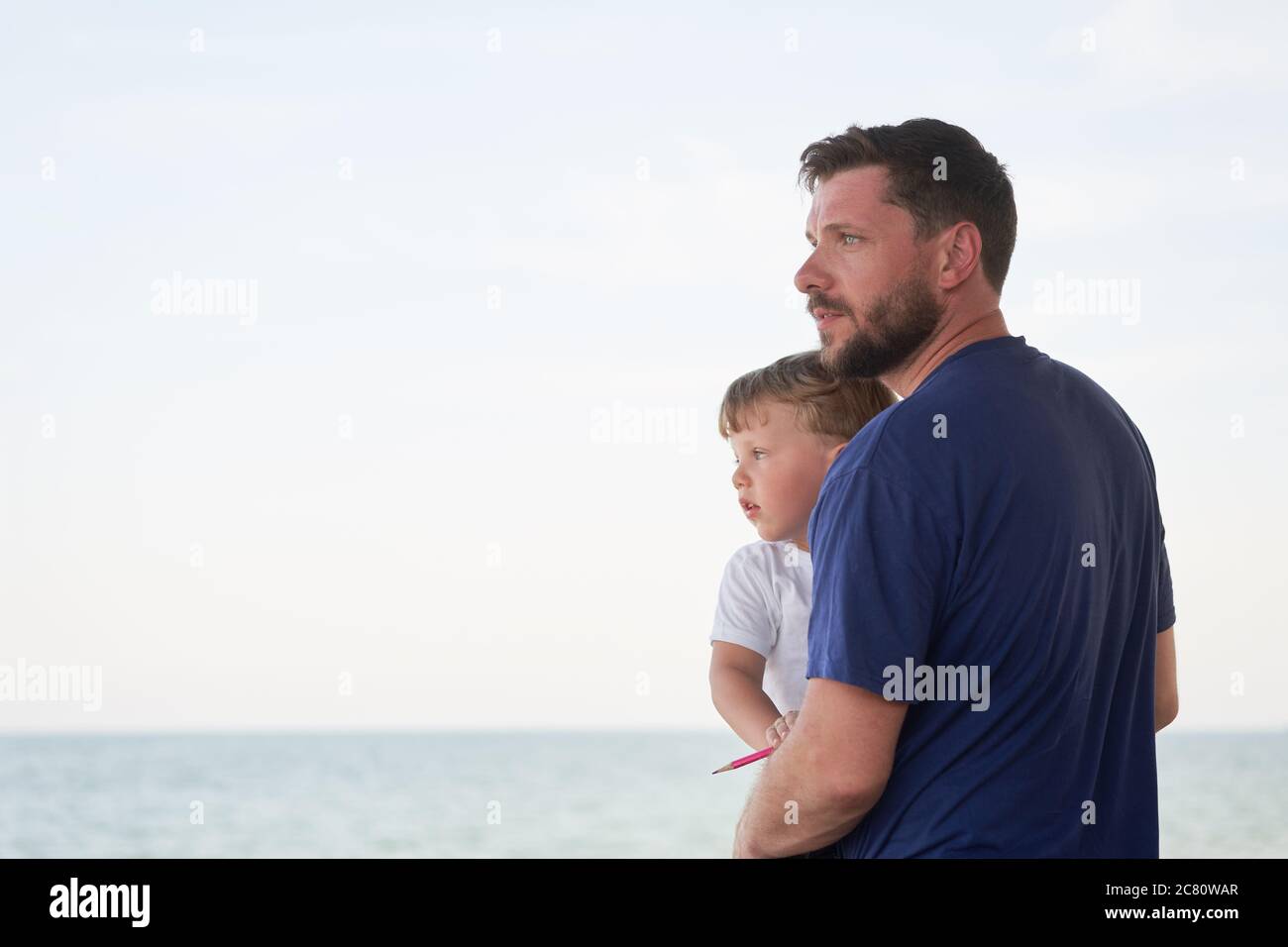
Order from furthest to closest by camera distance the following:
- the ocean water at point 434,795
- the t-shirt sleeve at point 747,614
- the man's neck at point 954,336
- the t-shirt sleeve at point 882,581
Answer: the ocean water at point 434,795 < the t-shirt sleeve at point 747,614 < the man's neck at point 954,336 < the t-shirt sleeve at point 882,581

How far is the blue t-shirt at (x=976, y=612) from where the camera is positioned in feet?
5.36

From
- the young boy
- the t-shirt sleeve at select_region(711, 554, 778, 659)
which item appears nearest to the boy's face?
the young boy

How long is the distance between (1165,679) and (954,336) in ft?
2.15

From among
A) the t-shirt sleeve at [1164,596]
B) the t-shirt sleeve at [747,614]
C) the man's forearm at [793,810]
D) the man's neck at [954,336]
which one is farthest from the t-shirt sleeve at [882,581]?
the t-shirt sleeve at [747,614]

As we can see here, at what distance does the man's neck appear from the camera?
6.26ft

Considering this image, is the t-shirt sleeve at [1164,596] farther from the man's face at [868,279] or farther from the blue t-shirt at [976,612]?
the man's face at [868,279]

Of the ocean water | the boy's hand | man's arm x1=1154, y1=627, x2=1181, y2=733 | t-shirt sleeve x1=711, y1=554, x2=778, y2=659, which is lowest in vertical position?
the ocean water

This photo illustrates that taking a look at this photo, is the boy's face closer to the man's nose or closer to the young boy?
the young boy

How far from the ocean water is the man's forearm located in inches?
655

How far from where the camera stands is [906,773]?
1691 millimetres

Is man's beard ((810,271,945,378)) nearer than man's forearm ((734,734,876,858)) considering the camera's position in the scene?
No

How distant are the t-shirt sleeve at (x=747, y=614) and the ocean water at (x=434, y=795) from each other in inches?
628
